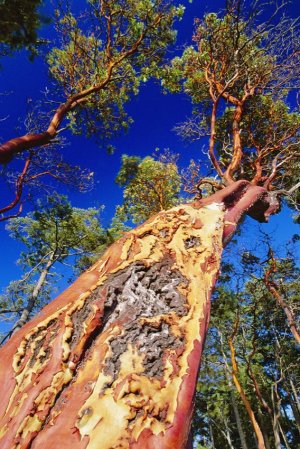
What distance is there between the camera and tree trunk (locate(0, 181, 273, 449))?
3.35 ft

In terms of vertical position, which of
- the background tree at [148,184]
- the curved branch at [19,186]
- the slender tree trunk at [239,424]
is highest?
the background tree at [148,184]

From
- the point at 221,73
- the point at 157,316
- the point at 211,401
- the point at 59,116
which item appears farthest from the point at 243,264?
the point at 211,401

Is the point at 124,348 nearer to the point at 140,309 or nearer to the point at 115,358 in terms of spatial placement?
the point at 115,358

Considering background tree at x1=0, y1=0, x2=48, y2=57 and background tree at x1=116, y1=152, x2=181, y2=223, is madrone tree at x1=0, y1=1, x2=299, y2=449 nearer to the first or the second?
→ background tree at x1=0, y1=0, x2=48, y2=57

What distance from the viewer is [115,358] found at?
127 centimetres

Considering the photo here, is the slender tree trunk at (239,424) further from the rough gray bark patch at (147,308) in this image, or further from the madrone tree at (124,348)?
the rough gray bark patch at (147,308)

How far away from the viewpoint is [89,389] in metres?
1.14

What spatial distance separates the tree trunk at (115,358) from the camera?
102 centimetres

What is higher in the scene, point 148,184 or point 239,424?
point 148,184

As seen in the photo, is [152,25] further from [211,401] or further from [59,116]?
[211,401]

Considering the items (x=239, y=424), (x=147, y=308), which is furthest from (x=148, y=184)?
(x=239, y=424)

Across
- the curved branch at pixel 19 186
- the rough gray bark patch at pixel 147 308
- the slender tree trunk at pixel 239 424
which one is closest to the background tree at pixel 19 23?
the curved branch at pixel 19 186

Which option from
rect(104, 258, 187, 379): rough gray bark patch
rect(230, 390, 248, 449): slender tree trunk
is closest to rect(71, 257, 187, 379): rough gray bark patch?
rect(104, 258, 187, 379): rough gray bark patch

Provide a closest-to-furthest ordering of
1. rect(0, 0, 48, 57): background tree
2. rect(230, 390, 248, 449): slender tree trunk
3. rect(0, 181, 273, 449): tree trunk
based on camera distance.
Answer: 1. rect(0, 181, 273, 449): tree trunk
2. rect(0, 0, 48, 57): background tree
3. rect(230, 390, 248, 449): slender tree trunk
